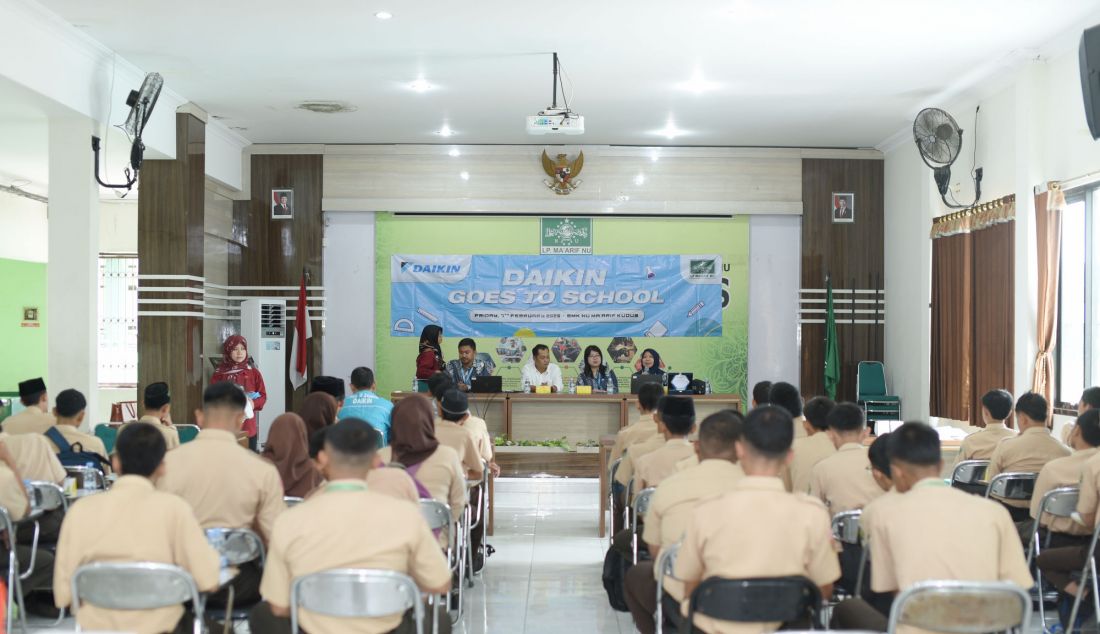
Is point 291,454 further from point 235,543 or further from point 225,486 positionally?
point 235,543

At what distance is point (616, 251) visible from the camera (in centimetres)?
1213

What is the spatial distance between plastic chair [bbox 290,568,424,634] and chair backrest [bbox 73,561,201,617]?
0.35 meters

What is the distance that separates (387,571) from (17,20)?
5913 mm

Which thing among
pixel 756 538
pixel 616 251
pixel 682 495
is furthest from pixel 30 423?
pixel 616 251

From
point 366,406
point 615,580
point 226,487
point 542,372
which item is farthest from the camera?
point 542,372

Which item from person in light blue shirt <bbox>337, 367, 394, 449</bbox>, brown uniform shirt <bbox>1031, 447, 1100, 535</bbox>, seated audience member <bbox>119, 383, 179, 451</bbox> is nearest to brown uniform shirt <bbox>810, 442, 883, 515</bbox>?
brown uniform shirt <bbox>1031, 447, 1100, 535</bbox>

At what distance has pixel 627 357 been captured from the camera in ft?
39.8

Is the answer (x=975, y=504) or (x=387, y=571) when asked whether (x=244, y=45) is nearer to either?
(x=387, y=571)

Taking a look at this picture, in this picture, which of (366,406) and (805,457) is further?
(366,406)

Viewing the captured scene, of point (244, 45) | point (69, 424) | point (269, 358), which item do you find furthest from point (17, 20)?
point (269, 358)

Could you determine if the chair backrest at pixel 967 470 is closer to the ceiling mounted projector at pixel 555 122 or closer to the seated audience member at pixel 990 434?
the seated audience member at pixel 990 434

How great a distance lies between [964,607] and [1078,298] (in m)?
6.24

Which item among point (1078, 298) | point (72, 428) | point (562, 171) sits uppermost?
point (562, 171)

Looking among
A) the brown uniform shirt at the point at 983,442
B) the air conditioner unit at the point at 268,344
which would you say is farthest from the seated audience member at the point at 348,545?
the air conditioner unit at the point at 268,344
